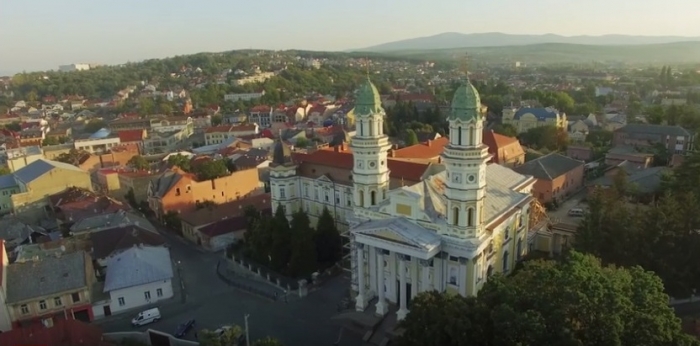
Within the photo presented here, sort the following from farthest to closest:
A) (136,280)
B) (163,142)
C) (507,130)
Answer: (163,142), (507,130), (136,280)

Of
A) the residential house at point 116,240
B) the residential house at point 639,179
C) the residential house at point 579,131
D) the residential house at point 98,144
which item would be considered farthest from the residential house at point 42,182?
the residential house at point 579,131

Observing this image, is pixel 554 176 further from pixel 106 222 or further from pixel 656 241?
pixel 106 222

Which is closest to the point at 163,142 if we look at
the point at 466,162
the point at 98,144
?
the point at 98,144

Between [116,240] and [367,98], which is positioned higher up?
[367,98]

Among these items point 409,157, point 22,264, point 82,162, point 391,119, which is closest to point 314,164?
point 409,157

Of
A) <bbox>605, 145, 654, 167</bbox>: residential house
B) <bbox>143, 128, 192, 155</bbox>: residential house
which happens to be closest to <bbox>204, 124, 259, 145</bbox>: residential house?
<bbox>143, 128, 192, 155</bbox>: residential house

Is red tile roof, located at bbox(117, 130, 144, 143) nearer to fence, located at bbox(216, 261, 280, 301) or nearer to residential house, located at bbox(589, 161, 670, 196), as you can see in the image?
fence, located at bbox(216, 261, 280, 301)

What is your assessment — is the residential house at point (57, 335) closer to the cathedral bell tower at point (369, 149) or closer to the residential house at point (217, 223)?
the cathedral bell tower at point (369, 149)
